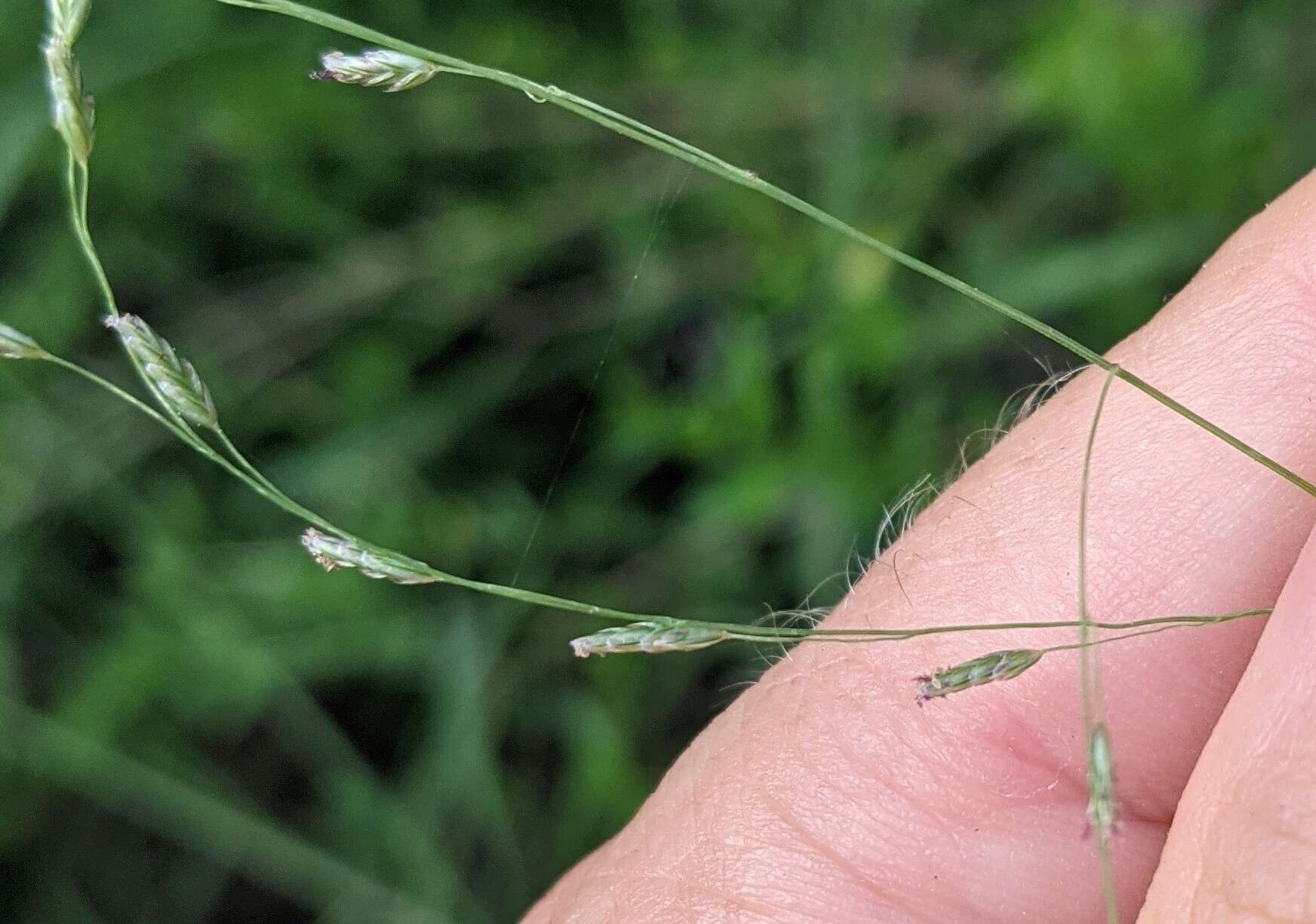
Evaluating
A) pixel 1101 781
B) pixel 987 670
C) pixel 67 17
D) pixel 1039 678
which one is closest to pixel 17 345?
pixel 67 17

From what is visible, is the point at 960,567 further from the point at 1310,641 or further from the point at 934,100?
the point at 934,100

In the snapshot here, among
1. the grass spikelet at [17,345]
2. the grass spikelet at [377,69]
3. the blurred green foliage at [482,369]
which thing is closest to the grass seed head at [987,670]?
the grass spikelet at [377,69]

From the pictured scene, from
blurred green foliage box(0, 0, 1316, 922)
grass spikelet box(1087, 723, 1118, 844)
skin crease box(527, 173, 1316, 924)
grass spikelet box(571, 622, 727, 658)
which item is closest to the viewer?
grass spikelet box(1087, 723, 1118, 844)

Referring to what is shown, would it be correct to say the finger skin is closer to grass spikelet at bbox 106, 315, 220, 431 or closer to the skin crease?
the skin crease

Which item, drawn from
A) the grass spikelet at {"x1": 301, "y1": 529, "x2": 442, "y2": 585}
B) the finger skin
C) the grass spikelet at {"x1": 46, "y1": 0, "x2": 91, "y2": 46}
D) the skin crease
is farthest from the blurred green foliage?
the grass spikelet at {"x1": 46, "y1": 0, "x2": 91, "y2": 46}

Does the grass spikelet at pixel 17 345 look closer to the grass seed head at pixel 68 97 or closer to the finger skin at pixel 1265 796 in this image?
the grass seed head at pixel 68 97
